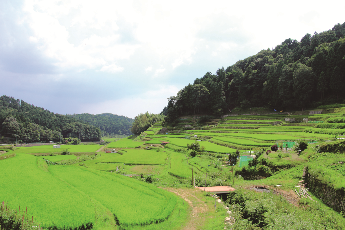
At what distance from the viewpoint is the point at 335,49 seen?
3875 cm

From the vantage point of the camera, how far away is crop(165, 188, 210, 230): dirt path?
9.90 m

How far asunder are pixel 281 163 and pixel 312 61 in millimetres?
38205

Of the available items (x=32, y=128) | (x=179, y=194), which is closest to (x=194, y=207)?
(x=179, y=194)

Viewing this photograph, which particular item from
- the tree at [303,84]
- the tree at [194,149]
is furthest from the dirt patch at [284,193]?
the tree at [303,84]

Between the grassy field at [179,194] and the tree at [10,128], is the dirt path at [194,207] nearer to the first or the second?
the grassy field at [179,194]

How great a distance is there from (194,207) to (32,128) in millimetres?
89697

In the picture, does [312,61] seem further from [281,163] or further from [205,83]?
[281,163]

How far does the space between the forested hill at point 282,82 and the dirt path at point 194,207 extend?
38078 millimetres

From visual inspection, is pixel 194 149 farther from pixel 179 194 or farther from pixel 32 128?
pixel 32 128

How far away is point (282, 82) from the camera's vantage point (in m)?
45.1

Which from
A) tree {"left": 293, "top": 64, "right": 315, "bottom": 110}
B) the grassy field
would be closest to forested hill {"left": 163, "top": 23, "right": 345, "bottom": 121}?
tree {"left": 293, "top": 64, "right": 315, "bottom": 110}

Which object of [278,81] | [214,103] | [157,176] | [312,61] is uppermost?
[312,61]

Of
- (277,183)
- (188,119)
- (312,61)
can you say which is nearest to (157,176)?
(277,183)

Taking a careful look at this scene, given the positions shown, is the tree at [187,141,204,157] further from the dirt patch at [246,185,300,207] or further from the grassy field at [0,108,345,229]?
the dirt patch at [246,185,300,207]
